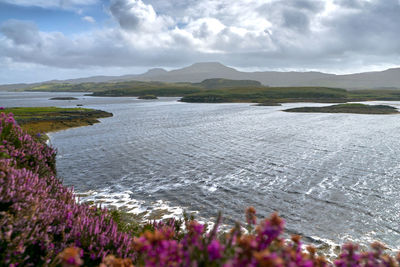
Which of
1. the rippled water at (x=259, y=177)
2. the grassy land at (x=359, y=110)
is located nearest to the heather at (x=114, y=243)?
the rippled water at (x=259, y=177)

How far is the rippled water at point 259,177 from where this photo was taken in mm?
12352

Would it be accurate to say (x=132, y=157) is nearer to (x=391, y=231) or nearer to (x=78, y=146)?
(x=78, y=146)

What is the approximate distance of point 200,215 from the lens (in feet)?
40.2

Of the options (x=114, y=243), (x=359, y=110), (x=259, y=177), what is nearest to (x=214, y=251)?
(x=114, y=243)

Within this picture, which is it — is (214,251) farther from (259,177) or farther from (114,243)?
(259,177)

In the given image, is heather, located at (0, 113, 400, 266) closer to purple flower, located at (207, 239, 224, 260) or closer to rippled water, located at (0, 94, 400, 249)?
purple flower, located at (207, 239, 224, 260)

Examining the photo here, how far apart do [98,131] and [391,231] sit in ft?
113

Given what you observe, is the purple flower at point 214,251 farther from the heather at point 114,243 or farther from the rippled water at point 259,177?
the rippled water at point 259,177

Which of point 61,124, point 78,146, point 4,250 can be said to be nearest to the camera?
point 4,250

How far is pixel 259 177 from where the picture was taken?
17.9m

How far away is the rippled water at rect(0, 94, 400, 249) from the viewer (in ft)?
40.5

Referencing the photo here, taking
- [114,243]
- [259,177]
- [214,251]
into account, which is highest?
[214,251]

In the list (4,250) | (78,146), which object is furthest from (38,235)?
(78,146)

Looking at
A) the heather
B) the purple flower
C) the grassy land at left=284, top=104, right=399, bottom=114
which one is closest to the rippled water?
the heather
